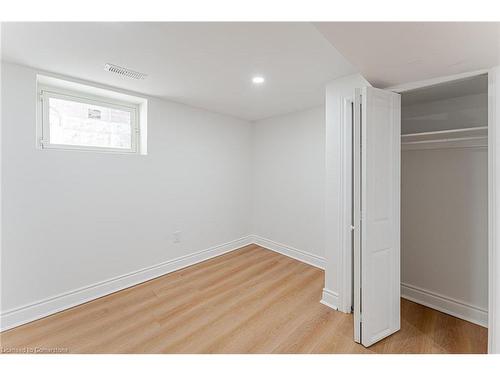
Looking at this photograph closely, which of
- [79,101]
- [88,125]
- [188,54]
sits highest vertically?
[188,54]

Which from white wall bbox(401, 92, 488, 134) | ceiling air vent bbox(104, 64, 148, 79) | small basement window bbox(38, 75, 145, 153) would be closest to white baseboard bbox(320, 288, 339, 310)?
white wall bbox(401, 92, 488, 134)

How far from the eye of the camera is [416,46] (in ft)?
4.19

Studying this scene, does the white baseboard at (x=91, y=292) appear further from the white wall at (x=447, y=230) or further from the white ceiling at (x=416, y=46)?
the white ceiling at (x=416, y=46)

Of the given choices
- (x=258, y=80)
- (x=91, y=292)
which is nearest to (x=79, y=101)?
(x=258, y=80)

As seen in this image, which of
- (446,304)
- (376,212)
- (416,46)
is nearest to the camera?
(416,46)

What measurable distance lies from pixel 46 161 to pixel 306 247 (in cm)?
338

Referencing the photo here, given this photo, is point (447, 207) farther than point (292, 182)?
No

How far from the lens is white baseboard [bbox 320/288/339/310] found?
2.32 meters

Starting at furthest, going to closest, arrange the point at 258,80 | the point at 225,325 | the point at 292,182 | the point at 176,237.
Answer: the point at 292,182 → the point at 176,237 → the point at 258,80 → the point at 225,325

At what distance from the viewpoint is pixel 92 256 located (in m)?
2.49

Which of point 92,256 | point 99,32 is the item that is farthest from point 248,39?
point 92,256

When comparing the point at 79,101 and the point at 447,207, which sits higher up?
the point at 79,101

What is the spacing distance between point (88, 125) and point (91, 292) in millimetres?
1873

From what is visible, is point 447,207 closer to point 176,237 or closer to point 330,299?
point 330,299
